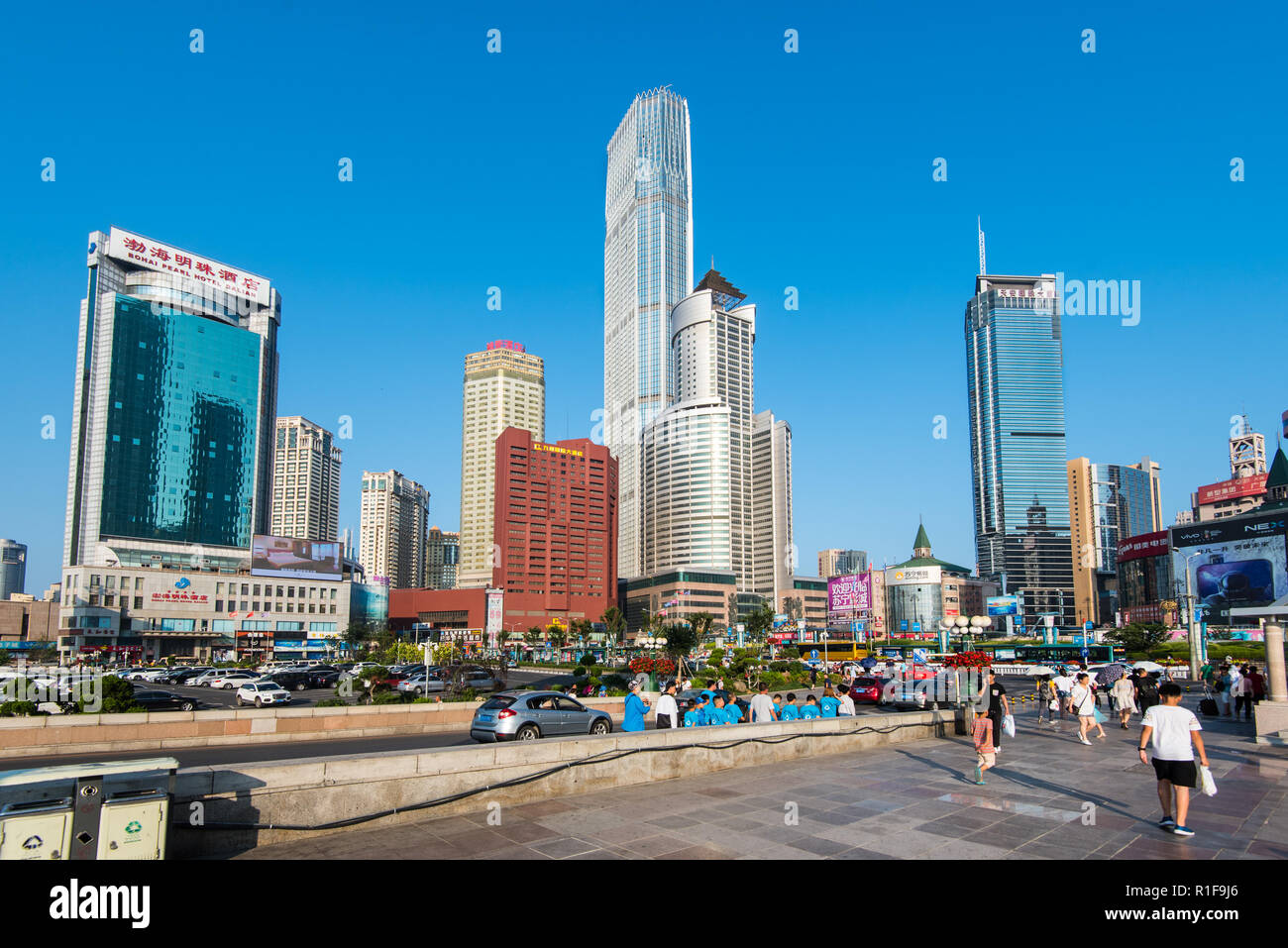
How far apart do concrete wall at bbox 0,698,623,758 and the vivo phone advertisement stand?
129151mm

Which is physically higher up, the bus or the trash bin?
the trash bin

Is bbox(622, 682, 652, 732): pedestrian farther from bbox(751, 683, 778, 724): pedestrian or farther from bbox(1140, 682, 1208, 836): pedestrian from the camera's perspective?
bbox(1140, 682, 1208, 836): pedestrian

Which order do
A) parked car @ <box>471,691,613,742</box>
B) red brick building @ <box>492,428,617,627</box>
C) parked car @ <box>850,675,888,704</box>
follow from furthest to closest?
red brick building @ <box>492,428,617,627</box> < parked car @ <box>850,675,888,704</box> < parked car @ <box>471,691,613,742</box>

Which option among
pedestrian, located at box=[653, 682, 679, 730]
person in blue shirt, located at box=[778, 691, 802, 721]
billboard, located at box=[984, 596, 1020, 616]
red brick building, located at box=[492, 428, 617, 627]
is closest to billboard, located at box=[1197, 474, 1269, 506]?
billboard, located at box=[984, 596, 1020, 616]

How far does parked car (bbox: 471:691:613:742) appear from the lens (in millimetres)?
18891

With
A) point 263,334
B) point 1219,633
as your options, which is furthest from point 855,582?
point 263,334

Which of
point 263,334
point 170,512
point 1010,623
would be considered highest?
point 263,334

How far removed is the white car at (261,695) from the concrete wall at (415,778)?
2996 cm

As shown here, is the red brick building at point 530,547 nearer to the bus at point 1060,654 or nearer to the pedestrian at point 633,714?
the bus at point 1060,654

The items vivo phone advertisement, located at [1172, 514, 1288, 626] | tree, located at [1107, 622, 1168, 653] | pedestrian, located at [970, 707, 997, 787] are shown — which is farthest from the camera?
vivo phone advertisement, located at [1172, 514, 1288, 626]

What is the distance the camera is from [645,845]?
9.34 metres

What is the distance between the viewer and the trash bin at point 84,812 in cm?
656
